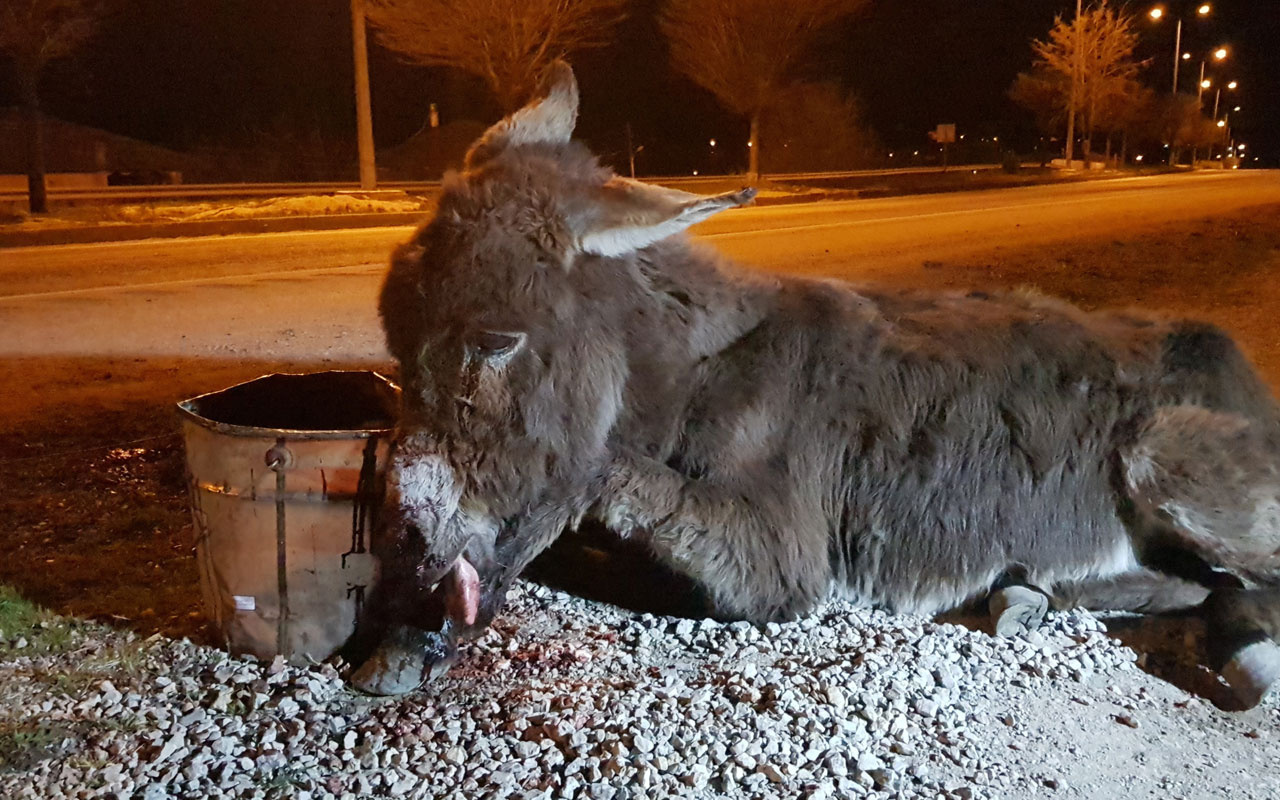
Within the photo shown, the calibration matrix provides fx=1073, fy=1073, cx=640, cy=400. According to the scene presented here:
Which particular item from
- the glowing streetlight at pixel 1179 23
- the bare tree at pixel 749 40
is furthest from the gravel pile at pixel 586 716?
the glowing streetlight at pixel 1179 23

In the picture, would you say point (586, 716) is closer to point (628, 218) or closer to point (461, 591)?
point (461, 591)

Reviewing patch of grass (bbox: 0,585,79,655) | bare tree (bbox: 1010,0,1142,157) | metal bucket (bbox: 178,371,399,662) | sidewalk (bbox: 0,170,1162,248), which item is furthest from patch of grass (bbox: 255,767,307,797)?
bare tree (bbox: 1010,0,1142,157)

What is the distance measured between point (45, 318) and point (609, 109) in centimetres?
4652

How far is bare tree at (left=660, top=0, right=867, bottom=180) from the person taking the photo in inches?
1361

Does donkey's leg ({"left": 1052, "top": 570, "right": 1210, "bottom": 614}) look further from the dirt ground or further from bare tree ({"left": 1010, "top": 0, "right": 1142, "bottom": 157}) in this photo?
bare tree ({"left": 1010, "top": 0, "right": 1142, "bottom": 157})

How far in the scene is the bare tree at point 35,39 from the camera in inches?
820

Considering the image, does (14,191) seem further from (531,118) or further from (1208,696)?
(1208,696)

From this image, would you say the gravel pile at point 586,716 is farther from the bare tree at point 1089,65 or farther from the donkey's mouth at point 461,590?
the bare tree at point 1089,65

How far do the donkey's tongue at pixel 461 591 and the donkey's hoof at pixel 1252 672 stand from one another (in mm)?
2629

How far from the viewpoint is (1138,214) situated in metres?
23.2

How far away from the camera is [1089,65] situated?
179 ft

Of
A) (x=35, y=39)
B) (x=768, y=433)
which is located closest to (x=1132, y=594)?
(x=768, y=433)

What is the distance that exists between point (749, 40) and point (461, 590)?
34.1m

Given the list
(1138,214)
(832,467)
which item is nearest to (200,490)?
(832,467)
